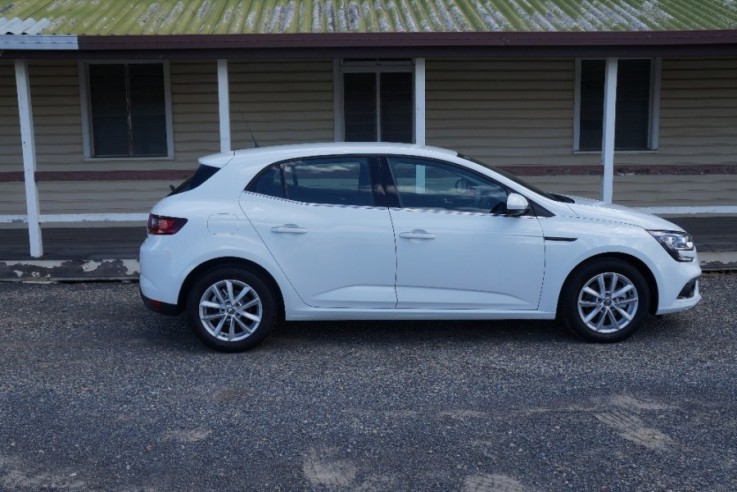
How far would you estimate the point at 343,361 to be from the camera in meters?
6.47

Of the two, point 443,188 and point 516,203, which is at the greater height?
point 443,188

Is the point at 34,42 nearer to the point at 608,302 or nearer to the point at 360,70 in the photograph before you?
the point at 360,70

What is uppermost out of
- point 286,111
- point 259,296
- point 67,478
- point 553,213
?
point 286,111

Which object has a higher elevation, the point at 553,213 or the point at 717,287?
the point at 553,213

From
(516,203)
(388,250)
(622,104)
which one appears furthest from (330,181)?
(622,104)

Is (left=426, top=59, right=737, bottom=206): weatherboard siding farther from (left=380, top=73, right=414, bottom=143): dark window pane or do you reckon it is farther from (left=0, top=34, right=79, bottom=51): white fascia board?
(left=0, top=34, right=79, bottom=51): white fascia board

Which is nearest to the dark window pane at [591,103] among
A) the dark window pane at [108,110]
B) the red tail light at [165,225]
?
the dark window pane at [108,110]

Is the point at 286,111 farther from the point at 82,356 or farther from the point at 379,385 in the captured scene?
the point at 379,385

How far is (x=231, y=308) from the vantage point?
21.5ft

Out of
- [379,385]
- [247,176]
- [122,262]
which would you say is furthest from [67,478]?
[122,262]

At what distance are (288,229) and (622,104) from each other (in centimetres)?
822

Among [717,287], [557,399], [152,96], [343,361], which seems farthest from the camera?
[152,96]

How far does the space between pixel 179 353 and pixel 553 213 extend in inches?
127

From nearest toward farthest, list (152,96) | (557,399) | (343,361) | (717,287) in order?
(557,399)
(343,361)
(717,287)
(152,96)
